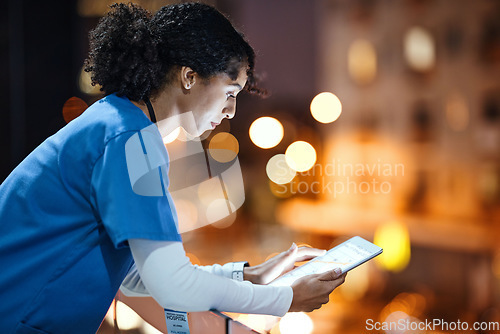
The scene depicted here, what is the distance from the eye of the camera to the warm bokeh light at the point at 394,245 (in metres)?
10.2

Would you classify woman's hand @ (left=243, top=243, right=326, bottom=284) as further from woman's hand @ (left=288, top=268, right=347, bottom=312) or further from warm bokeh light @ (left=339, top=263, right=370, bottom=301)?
warm bokeh light @ (left=339, top=263, right=370, bottom=301)

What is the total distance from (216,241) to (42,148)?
14305 mm

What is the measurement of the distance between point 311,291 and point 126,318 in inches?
18.4

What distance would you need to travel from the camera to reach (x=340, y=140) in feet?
36.7

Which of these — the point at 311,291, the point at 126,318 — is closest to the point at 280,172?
the point at 126,318


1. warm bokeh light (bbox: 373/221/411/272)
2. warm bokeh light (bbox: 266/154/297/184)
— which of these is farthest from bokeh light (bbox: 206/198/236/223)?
warm bokeh light (bbox: 373/221/411/272)

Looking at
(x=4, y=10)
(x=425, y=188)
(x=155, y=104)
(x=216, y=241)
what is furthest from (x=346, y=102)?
(x=155, y=104)

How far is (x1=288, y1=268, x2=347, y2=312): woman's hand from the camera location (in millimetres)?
694

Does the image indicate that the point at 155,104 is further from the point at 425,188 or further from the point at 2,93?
the point at 425,188

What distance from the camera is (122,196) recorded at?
1.86 feet

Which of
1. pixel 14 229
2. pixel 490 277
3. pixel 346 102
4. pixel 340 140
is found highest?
pixel 14 229

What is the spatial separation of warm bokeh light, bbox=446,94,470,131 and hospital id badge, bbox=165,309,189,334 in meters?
9.54

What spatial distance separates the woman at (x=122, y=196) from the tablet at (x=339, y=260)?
0.14 feet

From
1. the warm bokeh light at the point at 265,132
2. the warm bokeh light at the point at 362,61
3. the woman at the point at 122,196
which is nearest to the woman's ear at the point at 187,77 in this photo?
the woman at the point at 122,196
